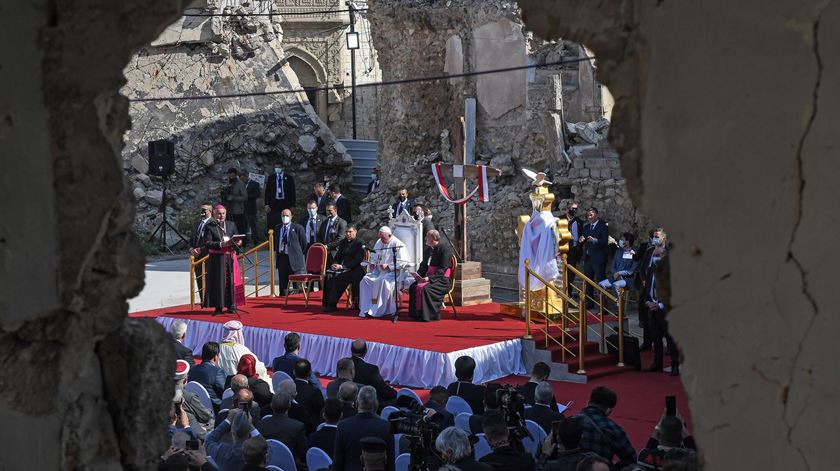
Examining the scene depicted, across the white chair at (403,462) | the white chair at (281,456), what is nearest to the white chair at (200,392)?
the white chair at (281,456)

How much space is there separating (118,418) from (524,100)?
14.7 meters

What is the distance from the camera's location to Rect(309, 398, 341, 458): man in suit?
22.7ft

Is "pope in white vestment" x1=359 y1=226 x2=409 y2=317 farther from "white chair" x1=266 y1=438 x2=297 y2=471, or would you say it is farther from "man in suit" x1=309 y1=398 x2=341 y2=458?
"white chair" x1=266 y1=438 x2=297 y2=471

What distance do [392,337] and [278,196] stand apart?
8.90m

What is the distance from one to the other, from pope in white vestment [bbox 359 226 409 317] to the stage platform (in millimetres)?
230

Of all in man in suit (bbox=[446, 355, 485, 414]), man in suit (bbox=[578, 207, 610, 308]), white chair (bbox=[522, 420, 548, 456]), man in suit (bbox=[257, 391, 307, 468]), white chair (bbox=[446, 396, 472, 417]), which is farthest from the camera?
man in suit (bbox=[578, 207, 610, 308])

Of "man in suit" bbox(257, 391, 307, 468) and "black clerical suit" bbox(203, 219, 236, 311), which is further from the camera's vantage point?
"black clerical suit" bbox(203, 219, 236, 311)

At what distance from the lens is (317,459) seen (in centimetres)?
654

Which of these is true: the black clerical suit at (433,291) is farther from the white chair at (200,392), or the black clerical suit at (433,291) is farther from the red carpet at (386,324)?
the white chair at (200,392)

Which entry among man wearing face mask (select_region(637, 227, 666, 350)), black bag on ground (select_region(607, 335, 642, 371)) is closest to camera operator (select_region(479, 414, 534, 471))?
man wearing face mask (select_region(637, 227, 666, 350))

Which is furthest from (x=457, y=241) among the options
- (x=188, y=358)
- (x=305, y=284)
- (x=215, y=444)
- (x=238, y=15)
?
(x=238, y=15)

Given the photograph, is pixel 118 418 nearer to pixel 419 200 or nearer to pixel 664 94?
pixel 664 94

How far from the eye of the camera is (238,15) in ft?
78.5

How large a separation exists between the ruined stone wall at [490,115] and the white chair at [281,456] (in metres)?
10.1
